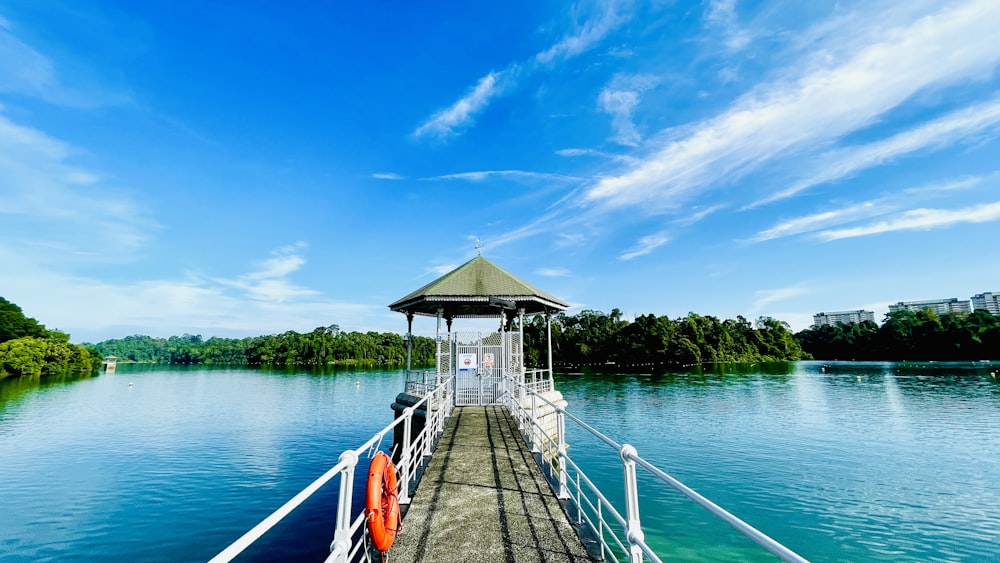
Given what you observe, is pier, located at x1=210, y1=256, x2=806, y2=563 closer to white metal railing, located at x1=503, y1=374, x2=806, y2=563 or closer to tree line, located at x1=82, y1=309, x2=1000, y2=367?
white metal railing, located at x1=503, y1=374, x2=806, y2=563

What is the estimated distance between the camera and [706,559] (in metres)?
8.53

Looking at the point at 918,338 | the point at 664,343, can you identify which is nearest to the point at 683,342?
the point at 664,343

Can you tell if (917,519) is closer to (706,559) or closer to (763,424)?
(706,559)

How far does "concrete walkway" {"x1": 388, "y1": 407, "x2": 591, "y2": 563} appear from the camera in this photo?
4141 millimetres

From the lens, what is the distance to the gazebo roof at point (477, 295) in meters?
13.3

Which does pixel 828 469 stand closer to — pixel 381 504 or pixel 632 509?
pixel 632 509

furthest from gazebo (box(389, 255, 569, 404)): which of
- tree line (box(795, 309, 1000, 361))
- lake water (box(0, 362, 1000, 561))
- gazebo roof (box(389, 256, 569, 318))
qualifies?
tree line (box(795, 309, 1000, 361))

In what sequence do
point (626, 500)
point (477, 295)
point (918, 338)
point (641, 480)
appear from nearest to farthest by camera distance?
point (626, 500), point (477, 295), point (641, 480), point (918, 338)

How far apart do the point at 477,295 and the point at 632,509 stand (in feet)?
Answer: 34.1

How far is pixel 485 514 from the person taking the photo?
4.99 m

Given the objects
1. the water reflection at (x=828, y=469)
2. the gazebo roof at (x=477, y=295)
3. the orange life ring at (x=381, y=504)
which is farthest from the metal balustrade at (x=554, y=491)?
the water reflection at (x=828, y=469)

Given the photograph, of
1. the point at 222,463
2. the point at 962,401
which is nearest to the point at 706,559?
the point at 222,463

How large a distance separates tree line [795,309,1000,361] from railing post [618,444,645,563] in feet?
376

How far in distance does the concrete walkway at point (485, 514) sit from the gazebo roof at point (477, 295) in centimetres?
592
